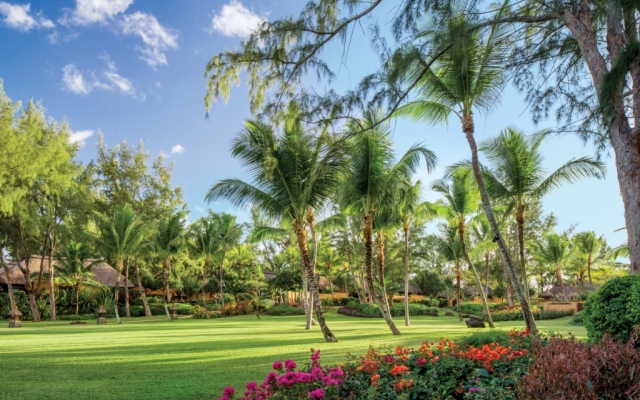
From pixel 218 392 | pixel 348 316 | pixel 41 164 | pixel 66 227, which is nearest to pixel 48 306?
pixel 66 227

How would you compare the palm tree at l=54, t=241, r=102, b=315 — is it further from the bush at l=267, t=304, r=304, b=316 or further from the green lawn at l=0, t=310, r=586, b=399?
the green lawn at l=0, t=310, r=586, b=399

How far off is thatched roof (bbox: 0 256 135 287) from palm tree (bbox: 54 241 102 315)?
0.99 metres

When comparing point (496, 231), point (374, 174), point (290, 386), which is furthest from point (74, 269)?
point (290, 386)

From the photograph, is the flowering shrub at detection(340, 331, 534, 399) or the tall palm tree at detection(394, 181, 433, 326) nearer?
the flowering shrub at detection(340, 331, 534, 399)

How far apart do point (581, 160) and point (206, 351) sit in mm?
12260

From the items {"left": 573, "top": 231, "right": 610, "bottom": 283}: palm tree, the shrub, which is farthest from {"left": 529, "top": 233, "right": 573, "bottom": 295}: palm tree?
the shrub

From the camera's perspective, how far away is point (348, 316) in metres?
28.4

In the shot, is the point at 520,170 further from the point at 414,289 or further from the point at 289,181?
the point at 414,289

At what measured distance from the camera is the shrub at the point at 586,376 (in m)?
2.36

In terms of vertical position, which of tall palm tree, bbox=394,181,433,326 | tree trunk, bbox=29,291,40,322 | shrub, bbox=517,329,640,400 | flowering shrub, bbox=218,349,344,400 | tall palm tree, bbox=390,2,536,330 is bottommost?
tree trunk, bbox=29,291,40,322

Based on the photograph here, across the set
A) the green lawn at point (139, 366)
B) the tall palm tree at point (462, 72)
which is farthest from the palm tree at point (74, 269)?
the tall palm tree at point (462, 72)

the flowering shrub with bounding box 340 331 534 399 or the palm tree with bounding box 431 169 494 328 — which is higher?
the palm tree with bounding box 431 169 494 328

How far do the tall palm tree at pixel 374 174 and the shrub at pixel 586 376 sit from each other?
9746 millimetres

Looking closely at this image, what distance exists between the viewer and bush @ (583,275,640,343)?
213 inches
